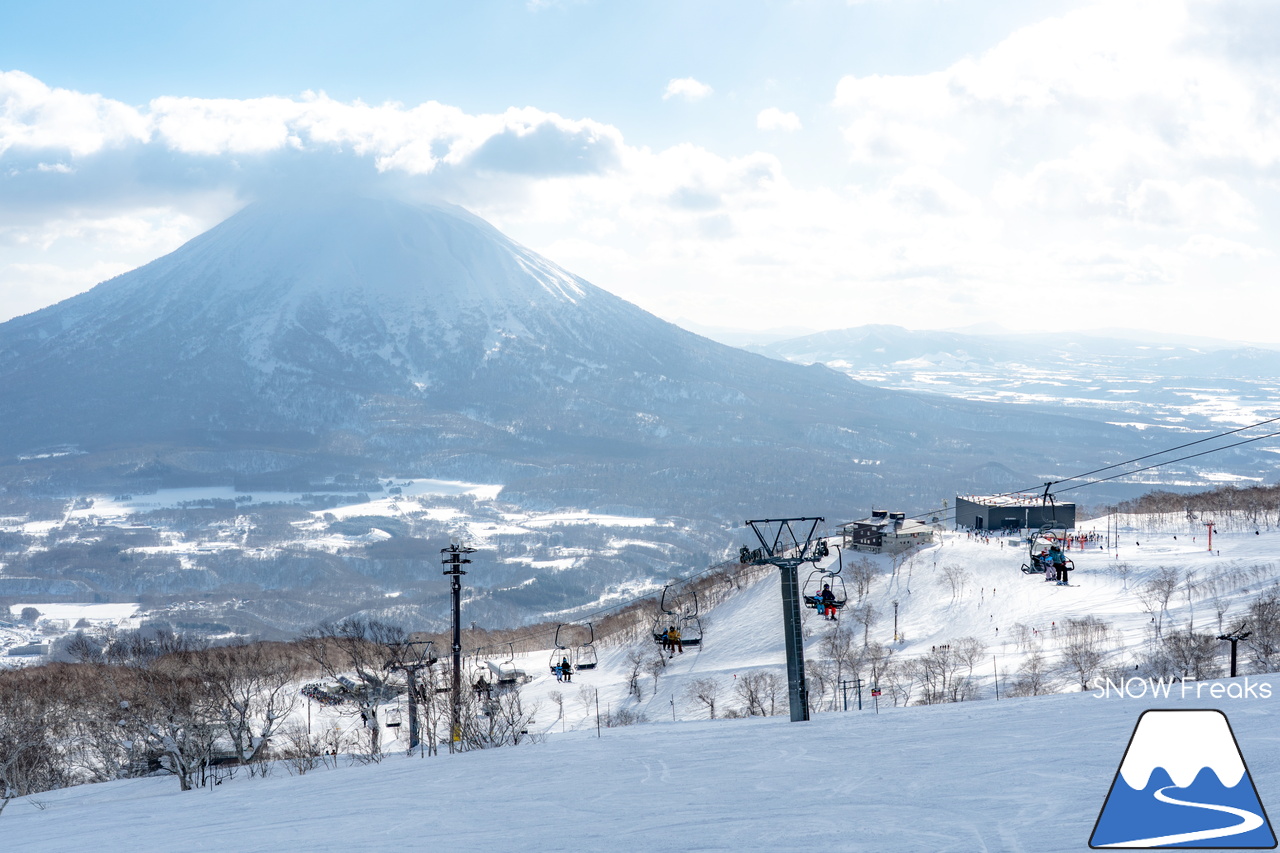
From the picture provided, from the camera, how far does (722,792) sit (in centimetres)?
1509

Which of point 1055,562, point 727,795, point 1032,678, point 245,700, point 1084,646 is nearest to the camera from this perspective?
point 727,795

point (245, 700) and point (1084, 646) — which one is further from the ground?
point (245, 700)

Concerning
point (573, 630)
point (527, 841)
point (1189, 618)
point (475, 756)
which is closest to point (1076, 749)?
point (527, 841)

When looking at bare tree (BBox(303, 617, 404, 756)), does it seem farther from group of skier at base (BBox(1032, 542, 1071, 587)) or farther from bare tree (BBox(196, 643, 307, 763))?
group of skier at base (BBox(1032, 542, 1071, 587))

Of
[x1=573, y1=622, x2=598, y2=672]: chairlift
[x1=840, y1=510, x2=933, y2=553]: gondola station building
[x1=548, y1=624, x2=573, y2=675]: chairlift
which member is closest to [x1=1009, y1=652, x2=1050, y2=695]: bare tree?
[x1=840, y1=510, x2=933, y2=553]: gondola station building

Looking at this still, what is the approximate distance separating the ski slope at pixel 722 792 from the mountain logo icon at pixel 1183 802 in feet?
1.94

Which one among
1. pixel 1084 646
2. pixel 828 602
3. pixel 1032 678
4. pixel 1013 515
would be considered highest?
pixel 1013 515

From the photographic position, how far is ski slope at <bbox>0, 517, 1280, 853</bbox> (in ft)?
40.0

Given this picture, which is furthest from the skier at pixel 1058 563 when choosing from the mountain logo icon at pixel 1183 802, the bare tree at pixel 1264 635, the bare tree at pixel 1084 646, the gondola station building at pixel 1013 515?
the gondola station building at pixel 1013 515

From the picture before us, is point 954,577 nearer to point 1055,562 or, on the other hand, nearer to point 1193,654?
point 1055,562

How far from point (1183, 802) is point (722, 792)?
7.47m

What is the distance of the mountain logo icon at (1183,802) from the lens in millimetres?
9328

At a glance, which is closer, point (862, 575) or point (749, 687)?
point (749, 687)
